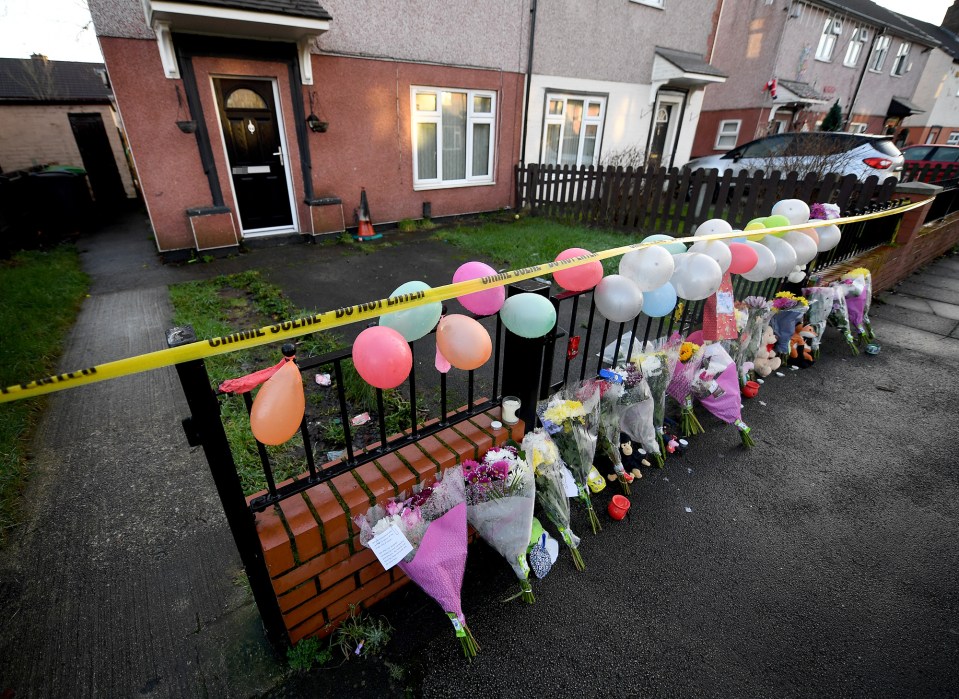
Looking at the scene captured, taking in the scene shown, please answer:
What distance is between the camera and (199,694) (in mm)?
1596

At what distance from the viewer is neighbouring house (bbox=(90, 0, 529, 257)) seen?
19.1 feet

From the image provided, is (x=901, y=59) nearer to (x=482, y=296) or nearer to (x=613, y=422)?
(x=613, y=422)

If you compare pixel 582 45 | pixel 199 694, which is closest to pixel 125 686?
pixel 199 694

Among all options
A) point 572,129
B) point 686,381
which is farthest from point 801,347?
point 572,129

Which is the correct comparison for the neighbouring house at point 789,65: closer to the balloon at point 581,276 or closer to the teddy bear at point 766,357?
the teddy bear at point 766,357

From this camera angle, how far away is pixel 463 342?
178cm

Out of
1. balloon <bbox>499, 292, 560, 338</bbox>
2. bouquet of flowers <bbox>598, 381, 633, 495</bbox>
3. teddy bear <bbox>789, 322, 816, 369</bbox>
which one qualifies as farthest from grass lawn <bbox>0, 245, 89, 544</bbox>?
teddy bear <bbox>789, 322, 816, 369</bbox>

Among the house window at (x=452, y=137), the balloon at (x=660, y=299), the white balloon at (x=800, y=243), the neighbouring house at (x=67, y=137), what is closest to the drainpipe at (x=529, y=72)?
the house window at (x=452, y=137)

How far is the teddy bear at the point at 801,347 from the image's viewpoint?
13.5 feet

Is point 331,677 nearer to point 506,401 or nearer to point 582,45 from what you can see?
point 506,401

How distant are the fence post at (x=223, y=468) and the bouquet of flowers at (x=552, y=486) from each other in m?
1.22

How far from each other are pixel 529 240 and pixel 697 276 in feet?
17.2

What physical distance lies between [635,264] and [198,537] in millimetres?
2815

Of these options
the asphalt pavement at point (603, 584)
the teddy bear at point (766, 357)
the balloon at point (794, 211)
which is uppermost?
the balloon at point (794, 211)
